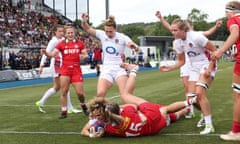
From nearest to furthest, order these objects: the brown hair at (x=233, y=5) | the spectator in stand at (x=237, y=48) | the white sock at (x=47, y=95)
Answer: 1. the spectator in stand at (x=237, y=48)
2. the brown hair at (x=233, y=5)
3. the white sock at (x=47, y=95)

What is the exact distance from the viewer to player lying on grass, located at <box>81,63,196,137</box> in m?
6.66

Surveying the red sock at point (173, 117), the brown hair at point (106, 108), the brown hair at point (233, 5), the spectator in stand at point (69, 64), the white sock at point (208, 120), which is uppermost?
the brown hair at point (233, 5)

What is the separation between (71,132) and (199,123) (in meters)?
2.50

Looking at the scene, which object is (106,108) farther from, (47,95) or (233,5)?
(47,95)

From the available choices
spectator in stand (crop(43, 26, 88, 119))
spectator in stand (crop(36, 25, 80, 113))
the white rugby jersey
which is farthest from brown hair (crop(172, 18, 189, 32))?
spectator in stand (crop(36, 25, 80, 113))

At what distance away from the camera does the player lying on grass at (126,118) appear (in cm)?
666

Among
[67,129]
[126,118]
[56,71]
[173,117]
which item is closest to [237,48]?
[126,118]

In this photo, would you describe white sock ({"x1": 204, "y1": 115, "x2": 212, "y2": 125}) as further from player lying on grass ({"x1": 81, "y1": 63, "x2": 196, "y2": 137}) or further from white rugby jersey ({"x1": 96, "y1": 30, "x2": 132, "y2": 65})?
white rugby jersey ({"x1": 96, "y1": 30, "x2": 132, "y2": 65})

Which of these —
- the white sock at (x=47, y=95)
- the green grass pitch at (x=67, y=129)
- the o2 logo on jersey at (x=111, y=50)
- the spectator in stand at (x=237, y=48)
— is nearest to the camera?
the spectator in stand at (x=237, y=48)

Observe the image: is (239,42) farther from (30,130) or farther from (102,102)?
(30,130)

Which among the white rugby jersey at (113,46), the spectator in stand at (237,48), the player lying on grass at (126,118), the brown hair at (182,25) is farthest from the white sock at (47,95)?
the spectator in stand at (237,48)

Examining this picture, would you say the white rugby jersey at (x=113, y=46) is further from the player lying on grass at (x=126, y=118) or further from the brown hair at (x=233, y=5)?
the brown hair at (x=233, y=5)

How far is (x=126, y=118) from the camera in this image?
682cm

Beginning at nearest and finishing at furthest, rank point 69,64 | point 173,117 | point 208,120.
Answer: point 208,120
point 173,117
point 69,64
